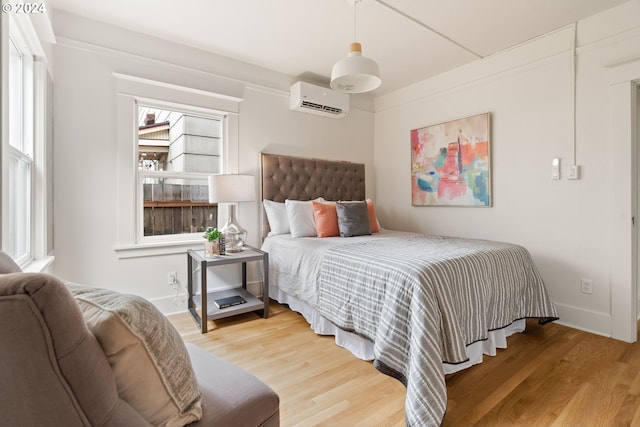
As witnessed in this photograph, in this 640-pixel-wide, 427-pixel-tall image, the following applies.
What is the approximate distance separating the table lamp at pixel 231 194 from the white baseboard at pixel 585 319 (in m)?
3.03

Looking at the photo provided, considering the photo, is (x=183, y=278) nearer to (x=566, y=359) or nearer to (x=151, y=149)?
(x=151, y=149)

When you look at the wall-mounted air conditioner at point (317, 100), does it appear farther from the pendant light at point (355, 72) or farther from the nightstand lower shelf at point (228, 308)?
the nightstand lower shelf at point (228, 308)

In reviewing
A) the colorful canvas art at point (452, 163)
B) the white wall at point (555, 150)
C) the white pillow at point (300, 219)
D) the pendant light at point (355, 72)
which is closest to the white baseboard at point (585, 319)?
the white wall at point (555, 150)

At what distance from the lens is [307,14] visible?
2.52 m

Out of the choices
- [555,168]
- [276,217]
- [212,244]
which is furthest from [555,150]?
[212,244]

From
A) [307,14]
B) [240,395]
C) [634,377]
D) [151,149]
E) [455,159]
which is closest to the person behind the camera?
[240,395]

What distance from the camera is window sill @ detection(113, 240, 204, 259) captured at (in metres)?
2.75

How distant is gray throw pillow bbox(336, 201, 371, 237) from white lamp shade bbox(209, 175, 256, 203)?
93 cm

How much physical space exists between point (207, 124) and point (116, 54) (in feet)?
3.06

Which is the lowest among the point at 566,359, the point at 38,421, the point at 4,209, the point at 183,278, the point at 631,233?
the point at 566,359

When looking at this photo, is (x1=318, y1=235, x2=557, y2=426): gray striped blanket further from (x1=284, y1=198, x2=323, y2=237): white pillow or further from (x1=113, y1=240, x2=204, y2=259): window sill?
(x1=113, y1=240, x2=204, y2=259): window sill

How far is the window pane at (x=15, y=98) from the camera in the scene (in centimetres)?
186

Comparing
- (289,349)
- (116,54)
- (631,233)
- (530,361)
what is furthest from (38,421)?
(631,233)

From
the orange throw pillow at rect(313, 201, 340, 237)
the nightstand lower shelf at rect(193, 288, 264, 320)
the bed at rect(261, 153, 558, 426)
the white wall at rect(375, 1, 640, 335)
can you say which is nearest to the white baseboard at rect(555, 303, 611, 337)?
the white wall at rect(375, 1, 640, 335)
